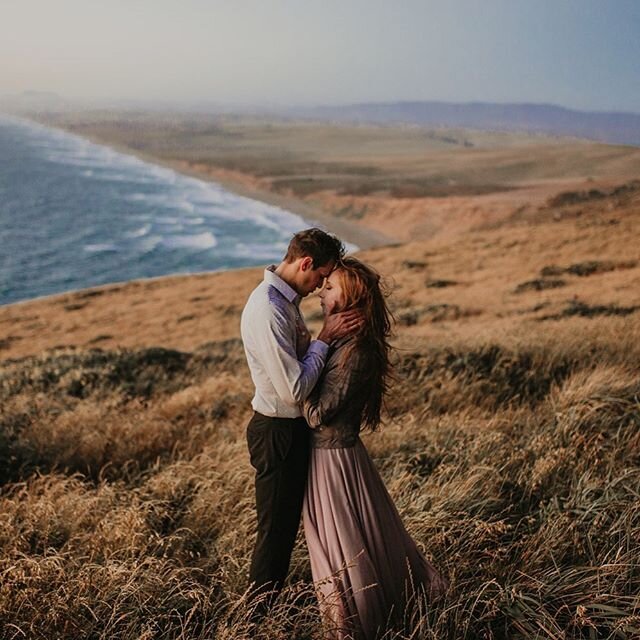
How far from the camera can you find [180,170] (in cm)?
12812

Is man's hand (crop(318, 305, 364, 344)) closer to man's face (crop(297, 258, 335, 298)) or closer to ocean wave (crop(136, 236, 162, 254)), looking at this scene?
man's face (crop(297, 258, 335, 298))

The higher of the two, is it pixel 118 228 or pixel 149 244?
pixel 118 228

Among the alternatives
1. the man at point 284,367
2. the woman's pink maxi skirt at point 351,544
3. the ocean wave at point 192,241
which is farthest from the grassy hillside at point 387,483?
the ocean wave at point 192,241

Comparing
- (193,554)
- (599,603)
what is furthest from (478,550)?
(193,554)

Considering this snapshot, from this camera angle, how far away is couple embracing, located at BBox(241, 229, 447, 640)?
9.34 feet

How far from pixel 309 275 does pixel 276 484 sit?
981mm

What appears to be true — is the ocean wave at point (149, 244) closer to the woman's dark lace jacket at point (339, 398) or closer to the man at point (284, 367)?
the man at point (284, 367)

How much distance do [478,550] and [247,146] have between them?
18360 cm

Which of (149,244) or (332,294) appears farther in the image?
(149,244)

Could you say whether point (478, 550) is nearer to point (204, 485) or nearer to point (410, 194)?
point (204, 485)

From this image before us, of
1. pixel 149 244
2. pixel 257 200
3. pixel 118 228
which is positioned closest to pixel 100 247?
pixel 149 244

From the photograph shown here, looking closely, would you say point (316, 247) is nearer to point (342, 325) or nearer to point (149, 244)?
point (342, 325)

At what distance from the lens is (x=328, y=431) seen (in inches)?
116

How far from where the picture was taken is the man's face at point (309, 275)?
288 centimetres
